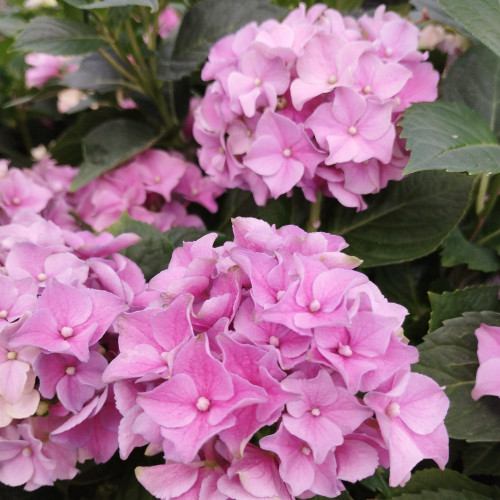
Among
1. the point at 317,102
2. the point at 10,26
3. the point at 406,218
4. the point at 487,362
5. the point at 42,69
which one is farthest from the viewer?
the point at 42,69

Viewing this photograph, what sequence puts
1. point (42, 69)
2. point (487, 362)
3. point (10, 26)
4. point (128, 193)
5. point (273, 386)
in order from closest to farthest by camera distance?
point (273, 386)
point (487, 362)
point (128, 193)
point (10, 26)
point (42, 69)

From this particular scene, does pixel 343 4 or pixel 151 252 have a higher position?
pixel 343 4

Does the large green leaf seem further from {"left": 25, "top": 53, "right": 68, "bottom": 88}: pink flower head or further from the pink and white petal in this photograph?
the pink and white petal

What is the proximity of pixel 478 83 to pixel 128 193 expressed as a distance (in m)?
0.54

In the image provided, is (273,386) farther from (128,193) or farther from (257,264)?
(128,193)

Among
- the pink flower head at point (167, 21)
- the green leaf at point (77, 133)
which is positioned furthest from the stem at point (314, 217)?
the pink flower head at point (167, 21)

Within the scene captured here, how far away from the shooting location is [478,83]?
2.80 feet

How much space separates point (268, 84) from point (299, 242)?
26 cm

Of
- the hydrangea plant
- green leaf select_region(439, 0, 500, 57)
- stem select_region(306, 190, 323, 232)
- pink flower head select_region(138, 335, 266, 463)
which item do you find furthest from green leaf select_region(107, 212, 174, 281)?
green leaf select_region(439, 0, 500, 57)

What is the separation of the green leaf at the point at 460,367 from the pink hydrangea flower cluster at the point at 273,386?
170 millimetres

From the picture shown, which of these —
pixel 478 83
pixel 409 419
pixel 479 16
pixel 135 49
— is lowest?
pixel 135 49

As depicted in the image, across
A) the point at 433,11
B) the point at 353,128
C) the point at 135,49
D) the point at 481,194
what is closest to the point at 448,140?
the point at 353,128

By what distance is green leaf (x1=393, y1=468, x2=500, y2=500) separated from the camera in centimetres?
72

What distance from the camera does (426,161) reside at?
24.2 inches
